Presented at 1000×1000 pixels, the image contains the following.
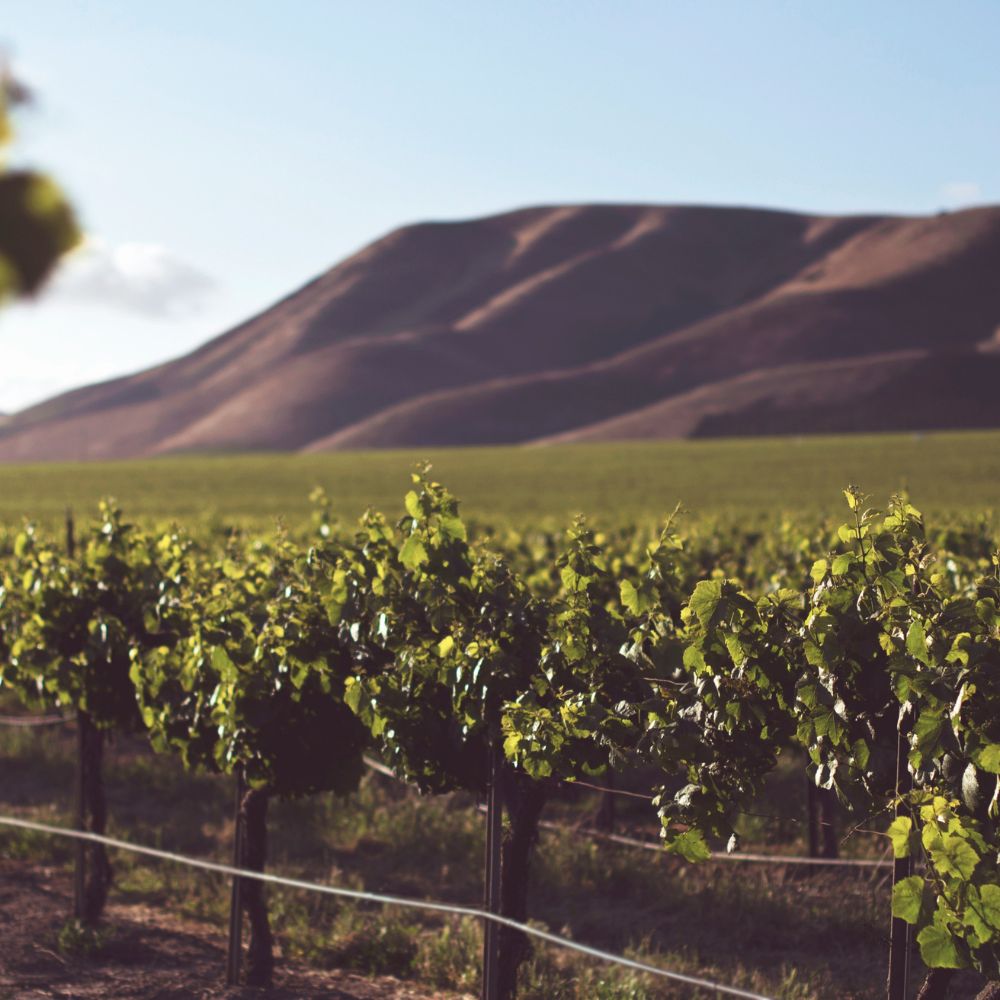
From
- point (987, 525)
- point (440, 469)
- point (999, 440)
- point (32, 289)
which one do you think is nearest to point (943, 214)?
point (999, 440)

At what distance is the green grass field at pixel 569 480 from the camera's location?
151 ft

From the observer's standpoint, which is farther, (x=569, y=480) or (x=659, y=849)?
(x=569, y=480)

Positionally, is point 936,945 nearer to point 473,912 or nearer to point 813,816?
point 473,912

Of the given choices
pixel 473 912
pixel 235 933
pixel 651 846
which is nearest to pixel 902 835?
pixel 473 912

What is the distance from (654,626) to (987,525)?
9.69 meters

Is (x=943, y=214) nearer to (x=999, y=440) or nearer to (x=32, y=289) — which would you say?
(x=999, y=440)

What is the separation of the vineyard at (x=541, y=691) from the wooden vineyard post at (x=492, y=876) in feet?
0.05

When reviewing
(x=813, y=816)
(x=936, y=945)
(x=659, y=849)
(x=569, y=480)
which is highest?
(x=569, y=480)

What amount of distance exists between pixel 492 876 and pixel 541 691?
36.5 inches

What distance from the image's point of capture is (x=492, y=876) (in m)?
5.46

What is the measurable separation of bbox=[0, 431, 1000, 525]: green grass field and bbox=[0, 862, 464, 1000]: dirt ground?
27.7 metres

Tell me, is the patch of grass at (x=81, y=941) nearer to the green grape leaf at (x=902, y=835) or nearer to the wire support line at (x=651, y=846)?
the wire support line at (x=651, y=846)

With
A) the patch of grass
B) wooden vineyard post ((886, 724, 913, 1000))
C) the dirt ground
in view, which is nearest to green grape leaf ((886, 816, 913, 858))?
wooden vineyard post ((886, 724, 913, 1000))

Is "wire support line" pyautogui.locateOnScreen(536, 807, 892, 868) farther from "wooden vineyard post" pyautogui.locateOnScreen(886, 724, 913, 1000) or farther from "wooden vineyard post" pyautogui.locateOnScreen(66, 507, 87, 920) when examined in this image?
"wooden vineyard post" pyautogui.locateOnScreen(886, 724, 913, 1000)
